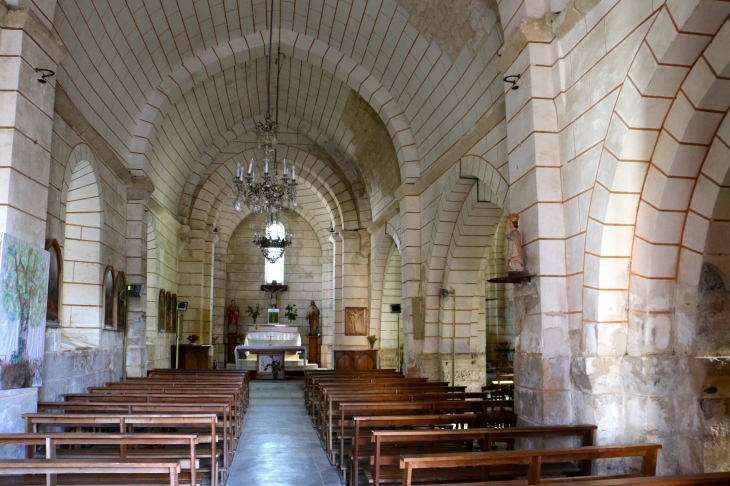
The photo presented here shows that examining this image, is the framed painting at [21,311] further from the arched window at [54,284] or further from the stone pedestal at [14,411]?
the arched window at [54,284]

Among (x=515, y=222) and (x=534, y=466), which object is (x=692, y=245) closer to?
(x=515, y=222)

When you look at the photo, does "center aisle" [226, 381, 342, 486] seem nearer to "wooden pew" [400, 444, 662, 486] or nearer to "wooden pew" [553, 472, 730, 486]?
"wooden pew" [400, 444, 662, 486]

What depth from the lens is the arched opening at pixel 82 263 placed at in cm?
916

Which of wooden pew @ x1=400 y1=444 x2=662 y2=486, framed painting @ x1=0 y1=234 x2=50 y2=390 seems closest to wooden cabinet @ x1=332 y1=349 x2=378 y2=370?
framed painting @ x1=0 y1=234 x2=50 y2=390

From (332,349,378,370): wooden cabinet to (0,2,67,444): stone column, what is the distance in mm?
9869

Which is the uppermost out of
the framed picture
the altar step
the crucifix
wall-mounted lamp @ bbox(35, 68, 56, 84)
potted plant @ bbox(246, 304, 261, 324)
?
wall-mounted lamp @ bbox(35, 68, 56, 84)

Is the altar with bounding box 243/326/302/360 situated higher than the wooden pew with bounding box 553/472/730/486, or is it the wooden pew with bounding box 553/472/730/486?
the altar with bounding box 243/326/302/360

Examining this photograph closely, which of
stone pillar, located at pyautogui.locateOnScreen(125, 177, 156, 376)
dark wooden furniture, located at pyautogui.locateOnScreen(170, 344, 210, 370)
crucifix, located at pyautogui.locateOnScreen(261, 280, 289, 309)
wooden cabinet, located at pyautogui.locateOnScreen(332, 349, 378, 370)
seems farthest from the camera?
crucifix, located at pyautogui.locateOnScreen(261, 280, 289, 309)

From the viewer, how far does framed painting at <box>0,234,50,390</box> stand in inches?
225

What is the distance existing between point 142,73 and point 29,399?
6.26 meters

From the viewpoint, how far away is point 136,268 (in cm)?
1128

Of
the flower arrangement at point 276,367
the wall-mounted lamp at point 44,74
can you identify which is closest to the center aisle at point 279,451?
the flower arrangement at point 276,367

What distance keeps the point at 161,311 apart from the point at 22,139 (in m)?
8.55

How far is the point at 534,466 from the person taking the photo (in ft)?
13.6
